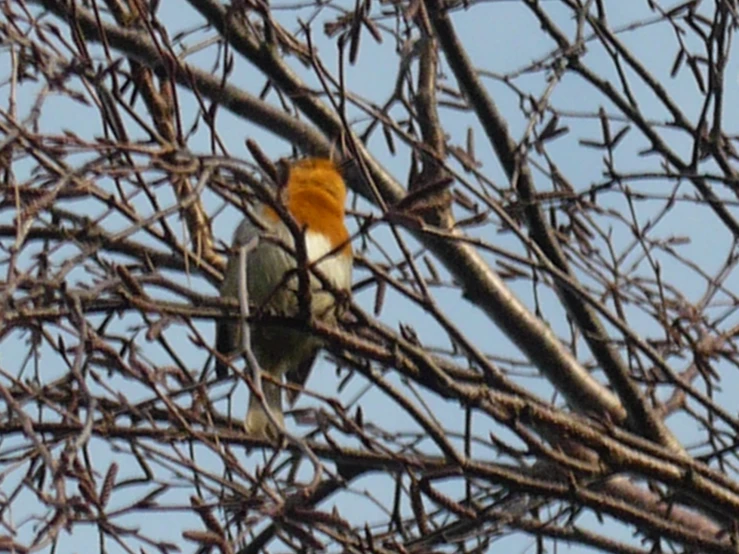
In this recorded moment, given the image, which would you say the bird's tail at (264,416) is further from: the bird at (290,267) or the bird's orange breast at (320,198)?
the bird's orange breast at (320,198)

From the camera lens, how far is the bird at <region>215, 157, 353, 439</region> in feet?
13.6

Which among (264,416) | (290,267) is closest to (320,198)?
A: (290,267)

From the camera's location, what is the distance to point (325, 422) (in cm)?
299

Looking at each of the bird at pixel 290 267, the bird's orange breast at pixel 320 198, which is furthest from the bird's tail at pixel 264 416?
the bird's orange breast at pixel 320 198

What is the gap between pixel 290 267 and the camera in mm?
4117

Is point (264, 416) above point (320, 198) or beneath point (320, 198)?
beneath

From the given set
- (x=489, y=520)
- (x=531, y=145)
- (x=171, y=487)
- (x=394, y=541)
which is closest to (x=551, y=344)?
(x=531, y=145)

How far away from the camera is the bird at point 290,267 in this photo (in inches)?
163

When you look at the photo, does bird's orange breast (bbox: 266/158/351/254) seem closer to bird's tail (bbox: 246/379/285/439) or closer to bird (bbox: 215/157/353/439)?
bird (bbox: 215/157/353/439)

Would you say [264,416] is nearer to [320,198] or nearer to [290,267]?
[290,267]

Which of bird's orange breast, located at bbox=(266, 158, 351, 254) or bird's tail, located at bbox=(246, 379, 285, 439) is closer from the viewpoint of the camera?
bird's tail, located at bbox=(246, 379, 285, 439)

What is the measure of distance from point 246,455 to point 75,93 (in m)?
1.00

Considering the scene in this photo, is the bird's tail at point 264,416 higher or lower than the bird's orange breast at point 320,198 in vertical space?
lower

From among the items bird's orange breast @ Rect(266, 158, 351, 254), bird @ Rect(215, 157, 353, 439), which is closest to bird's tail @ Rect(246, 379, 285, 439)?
bird @ Rect(215, 157, 353, 439)
